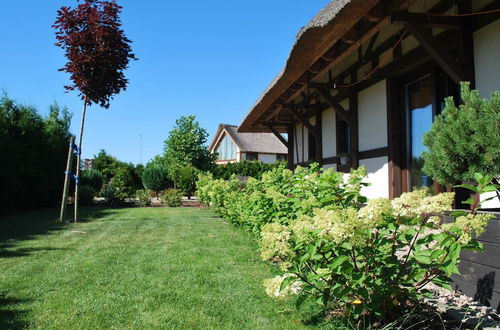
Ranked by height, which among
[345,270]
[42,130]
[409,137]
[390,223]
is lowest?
[345,270]

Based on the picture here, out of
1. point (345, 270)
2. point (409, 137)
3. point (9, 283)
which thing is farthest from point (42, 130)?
point (345, 270)

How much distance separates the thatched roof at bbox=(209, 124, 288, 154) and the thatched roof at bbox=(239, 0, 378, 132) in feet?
98.4

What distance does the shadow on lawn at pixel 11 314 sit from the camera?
2.41 m

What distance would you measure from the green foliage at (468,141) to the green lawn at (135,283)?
1482mm

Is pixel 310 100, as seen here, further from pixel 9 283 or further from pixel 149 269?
pixel 9 283

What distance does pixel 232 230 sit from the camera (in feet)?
23.3

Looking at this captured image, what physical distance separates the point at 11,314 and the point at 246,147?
111 ft

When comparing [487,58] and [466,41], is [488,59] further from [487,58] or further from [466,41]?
[466,41]

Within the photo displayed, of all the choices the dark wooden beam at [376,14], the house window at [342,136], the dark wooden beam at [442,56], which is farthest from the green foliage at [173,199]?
the dark wooden beam at [442,56]

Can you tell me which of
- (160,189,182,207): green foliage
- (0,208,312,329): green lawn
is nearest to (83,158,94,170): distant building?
(160,189,182,207): green foliage

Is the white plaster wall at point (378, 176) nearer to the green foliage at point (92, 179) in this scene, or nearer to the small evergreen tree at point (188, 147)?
the green foliage at point (92, 179)

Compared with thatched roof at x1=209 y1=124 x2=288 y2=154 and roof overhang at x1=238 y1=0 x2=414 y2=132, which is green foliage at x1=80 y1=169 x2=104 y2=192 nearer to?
roof overhang at x1=238 y1=0 x2=414 y2=132

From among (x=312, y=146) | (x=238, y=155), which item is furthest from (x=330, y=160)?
(x=238, y=155)

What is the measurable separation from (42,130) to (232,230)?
7.68 metres
